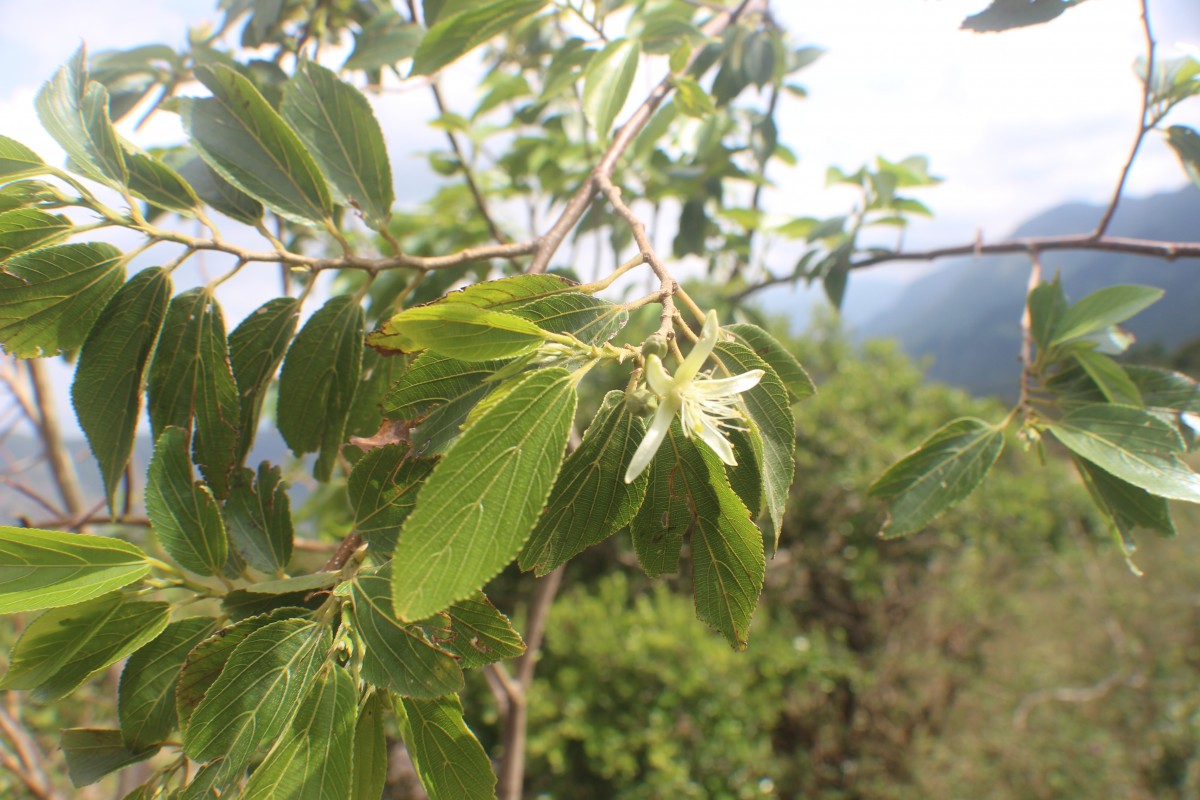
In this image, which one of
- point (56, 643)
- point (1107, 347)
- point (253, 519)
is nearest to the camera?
point (56, 643)

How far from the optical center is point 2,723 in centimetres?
167

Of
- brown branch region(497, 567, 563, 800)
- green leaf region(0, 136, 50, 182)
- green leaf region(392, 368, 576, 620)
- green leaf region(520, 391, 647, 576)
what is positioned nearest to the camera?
green leaf region(392, 368, 576, 620)

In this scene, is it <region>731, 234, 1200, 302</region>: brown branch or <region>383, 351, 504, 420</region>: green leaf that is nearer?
<region>383, 351, 504, 420</region>: green leaf

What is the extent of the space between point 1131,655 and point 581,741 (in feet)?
11.3

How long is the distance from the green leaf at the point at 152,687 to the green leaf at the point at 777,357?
1.85 ft

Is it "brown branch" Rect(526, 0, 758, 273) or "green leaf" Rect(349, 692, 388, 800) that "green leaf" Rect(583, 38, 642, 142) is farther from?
"green leaf" Rect(349, 692, 388, 800)

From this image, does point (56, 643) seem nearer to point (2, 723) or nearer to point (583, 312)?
point (583, 312)

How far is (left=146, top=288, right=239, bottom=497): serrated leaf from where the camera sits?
2.28 ft

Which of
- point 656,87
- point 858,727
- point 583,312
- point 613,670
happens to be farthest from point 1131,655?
point 583,312

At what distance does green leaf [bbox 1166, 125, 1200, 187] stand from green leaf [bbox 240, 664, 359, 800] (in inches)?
51.7

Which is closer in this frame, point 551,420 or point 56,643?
point 551,420

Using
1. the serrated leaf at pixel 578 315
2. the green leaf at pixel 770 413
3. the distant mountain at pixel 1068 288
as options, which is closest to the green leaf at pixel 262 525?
the serrated leaf at pixel 578 315

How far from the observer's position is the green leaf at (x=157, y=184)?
0.71m

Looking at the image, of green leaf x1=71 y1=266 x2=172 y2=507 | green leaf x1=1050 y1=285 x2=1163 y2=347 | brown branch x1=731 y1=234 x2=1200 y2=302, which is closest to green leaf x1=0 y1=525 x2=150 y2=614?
green leaf x1=71 y1=266 x2=172 y2=507
